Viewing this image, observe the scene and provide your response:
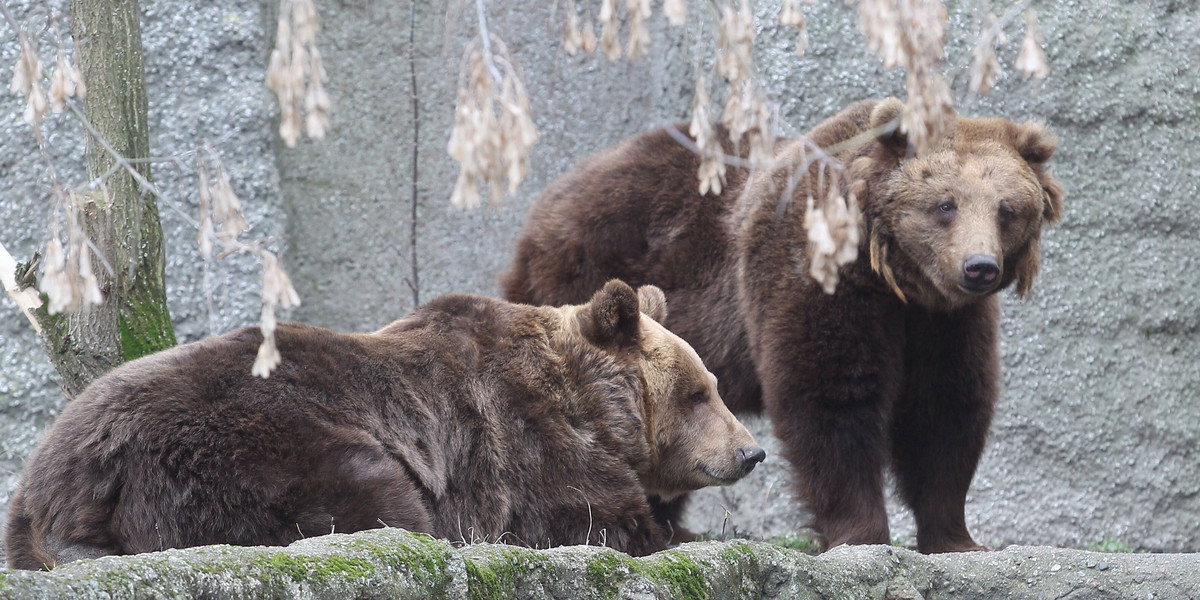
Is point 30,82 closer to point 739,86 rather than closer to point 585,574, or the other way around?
point 739,86

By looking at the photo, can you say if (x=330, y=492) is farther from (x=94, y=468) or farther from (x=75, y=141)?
(x=75, y=141)

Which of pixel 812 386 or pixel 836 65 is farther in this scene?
pixel 836 65

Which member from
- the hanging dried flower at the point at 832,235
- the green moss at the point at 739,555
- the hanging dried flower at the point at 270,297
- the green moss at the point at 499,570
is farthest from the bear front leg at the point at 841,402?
the hanging dried flower at the point at 270,297

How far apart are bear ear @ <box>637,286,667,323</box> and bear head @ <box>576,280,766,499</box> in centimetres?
32

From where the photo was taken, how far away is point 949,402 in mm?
5641

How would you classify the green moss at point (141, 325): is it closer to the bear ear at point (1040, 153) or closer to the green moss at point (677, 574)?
the green moss at point (677, 574)

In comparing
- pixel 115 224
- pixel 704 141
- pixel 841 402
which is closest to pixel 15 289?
pixel 115 224

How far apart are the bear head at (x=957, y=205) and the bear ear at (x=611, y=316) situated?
1.42 m

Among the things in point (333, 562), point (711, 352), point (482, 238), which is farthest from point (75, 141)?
point (333, 562)

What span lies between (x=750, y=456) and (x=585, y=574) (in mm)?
1558

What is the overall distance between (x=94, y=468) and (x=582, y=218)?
3515mm

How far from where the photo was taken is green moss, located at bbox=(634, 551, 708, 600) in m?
3.36

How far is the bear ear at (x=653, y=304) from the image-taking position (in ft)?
17.1

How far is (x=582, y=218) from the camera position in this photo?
6.52 meters
